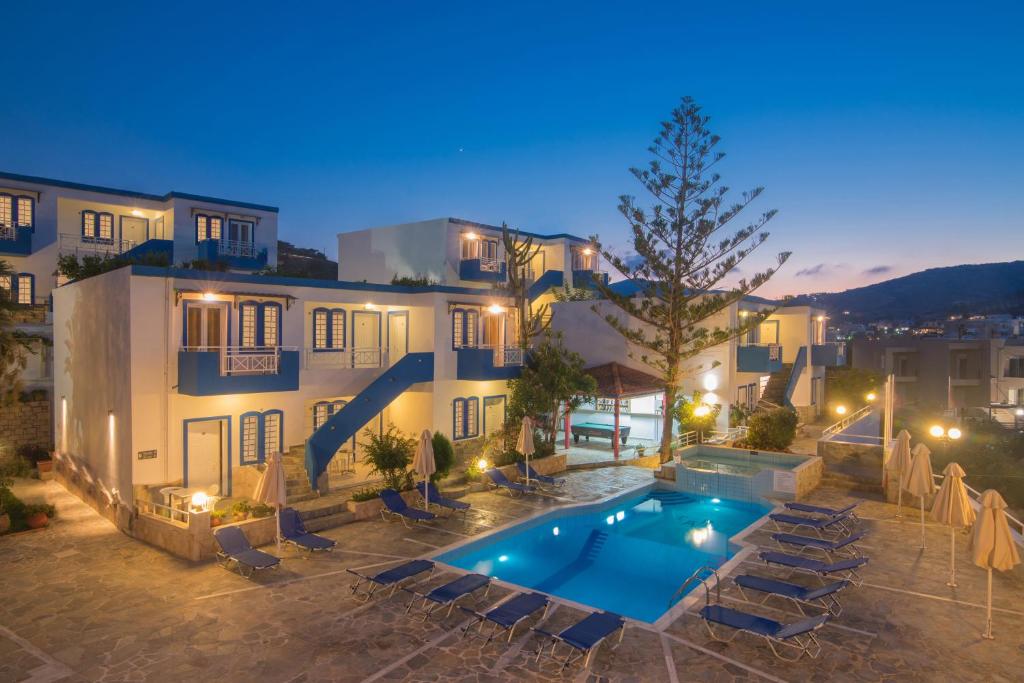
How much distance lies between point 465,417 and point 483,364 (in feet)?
6.98

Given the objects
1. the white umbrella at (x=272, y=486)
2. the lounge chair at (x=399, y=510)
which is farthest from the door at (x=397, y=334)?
the white umbrella at (x=272, y=486)

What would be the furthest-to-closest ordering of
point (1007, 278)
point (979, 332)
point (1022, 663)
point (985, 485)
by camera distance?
point (1007, 278), point (979, 332), point (985, 485), point (1022, 663)

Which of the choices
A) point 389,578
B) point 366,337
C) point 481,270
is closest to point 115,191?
point 366,337

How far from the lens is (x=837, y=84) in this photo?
81.0 feet

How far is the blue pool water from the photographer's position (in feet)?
39.4

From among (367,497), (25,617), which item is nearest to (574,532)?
(367,497)

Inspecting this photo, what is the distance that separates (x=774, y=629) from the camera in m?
8.46

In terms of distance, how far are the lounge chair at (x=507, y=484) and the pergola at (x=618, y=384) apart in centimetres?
571

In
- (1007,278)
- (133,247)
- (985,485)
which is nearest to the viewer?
(985,485)

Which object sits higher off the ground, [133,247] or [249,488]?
[133,247]

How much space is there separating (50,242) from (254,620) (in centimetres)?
2127

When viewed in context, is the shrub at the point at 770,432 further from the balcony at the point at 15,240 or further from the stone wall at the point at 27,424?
the balcony at the point at 15,240

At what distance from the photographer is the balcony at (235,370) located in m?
14.8

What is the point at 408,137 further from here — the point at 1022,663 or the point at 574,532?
the point at 1022,663
